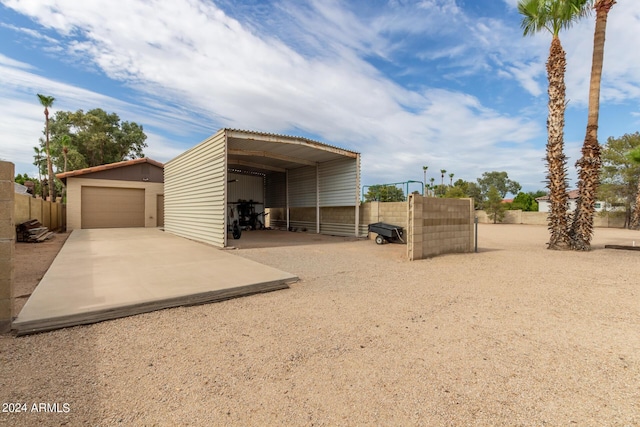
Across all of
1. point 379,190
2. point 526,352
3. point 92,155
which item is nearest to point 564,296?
point 526,352

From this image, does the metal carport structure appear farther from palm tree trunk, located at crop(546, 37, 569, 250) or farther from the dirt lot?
palm tree trunk, located at crop(546, 37, 569, 250)

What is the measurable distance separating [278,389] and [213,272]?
4.11 m

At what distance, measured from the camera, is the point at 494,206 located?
31.3 metres

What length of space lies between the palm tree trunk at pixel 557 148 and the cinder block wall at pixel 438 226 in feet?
10.1

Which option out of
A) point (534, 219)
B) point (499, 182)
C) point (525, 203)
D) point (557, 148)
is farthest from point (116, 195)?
point (499, 182)

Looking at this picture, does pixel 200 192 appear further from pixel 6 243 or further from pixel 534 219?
pixel 534 219

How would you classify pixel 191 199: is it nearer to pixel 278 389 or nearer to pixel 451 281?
pixel 451 281

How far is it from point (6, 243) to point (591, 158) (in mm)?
14502

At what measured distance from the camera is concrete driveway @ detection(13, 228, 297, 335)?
3622 mm

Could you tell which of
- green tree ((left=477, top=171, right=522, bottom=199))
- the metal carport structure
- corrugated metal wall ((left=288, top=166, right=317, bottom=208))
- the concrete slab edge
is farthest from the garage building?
green tree ((left=477, top=171, right=522, bottom=199))

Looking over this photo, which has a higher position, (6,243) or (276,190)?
(276,190)

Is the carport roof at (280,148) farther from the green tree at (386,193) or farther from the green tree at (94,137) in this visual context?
the green tree at (94,137)

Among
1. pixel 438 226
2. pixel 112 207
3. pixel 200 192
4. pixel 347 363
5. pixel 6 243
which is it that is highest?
pixel 200 192

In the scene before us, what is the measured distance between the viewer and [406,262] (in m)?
7.79
